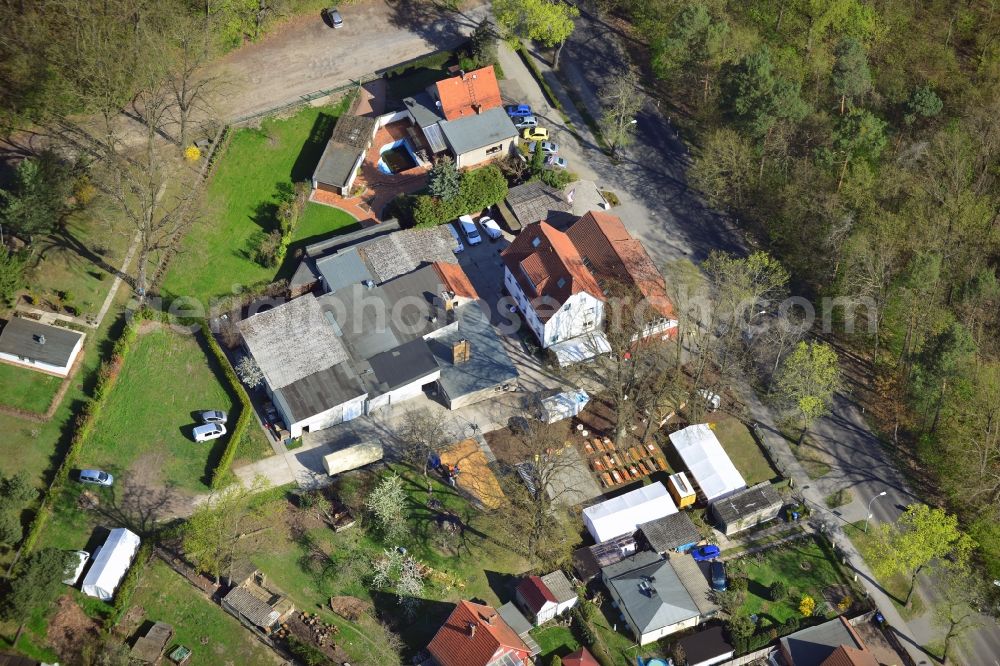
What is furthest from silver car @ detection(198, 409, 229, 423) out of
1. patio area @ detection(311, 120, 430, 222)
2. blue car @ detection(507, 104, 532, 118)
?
blue car @ detection(507, 104, 532, 118)

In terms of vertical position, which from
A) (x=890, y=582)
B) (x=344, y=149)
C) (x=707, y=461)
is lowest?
(x=890, y=582)

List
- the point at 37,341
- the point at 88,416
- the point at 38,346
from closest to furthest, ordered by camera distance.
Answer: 1. the point at 88,416
2. the point at 38,346
3. the point at 37,341

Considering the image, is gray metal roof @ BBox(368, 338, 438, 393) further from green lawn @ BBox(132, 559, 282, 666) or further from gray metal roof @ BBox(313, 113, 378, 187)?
green lawn @ BBox(132, 559, 282, 666)

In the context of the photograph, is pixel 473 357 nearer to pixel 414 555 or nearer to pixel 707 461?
pixel 414 555

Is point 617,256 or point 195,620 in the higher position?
point 617,256

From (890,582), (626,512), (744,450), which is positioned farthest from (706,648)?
(744,450)

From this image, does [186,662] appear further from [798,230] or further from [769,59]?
[769,59]

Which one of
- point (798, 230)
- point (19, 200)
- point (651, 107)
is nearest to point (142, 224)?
point (19, 200)
